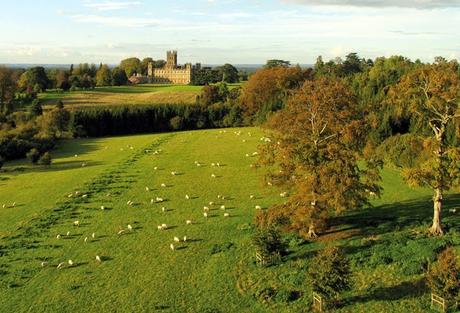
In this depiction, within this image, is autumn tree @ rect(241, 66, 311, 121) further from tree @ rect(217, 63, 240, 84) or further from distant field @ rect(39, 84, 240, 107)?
tree @ rect(217, 63, 240, 84)

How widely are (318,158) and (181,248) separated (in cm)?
981

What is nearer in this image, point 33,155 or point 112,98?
point 33,155

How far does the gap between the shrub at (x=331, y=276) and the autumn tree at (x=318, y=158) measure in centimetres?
621

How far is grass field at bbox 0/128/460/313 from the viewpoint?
77.8 feet

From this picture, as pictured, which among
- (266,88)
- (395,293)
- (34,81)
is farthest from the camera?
(34,81)

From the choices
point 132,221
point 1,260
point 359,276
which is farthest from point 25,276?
point 359,276

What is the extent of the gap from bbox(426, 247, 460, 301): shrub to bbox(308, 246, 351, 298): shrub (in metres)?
3.60

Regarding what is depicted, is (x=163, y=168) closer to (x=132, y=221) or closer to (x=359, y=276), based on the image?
(x=132, y=221)

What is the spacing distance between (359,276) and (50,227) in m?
21.4

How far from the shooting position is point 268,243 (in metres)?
27.3

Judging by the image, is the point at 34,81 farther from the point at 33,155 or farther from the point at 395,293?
the point at 395,293

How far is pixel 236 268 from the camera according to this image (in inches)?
1066

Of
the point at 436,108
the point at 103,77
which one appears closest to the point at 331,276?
the point at 436,108

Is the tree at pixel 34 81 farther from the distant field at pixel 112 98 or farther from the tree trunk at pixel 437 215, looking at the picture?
the tree trunk at pixel 437 215
